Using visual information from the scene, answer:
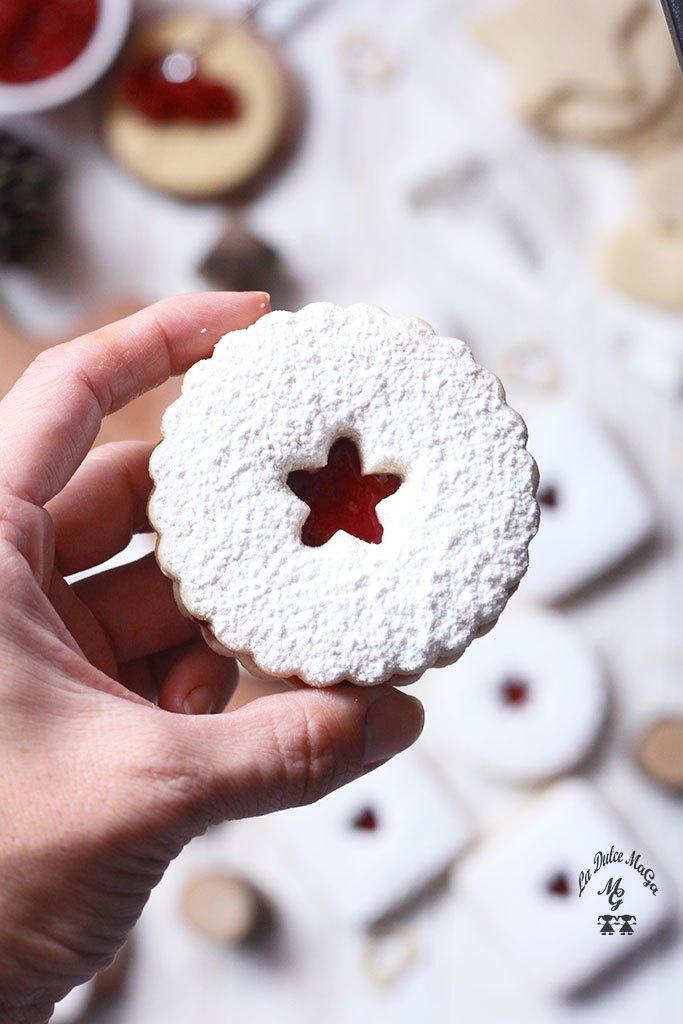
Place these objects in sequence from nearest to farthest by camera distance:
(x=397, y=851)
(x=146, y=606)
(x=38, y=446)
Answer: (x=38, y=446) < (x=146, y=606) < (x=397, y=851)

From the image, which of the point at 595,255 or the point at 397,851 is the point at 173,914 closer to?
the point at 397,851

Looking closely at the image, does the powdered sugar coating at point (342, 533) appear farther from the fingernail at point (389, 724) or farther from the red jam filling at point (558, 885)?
the red jam filling at point (558, 885)

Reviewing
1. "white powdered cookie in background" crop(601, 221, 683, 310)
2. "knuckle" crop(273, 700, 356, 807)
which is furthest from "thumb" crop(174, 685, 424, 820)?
"white powdered cookie in background" crop(601, 221, 683, 310)

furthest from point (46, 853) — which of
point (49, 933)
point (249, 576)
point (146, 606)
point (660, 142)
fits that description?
point (660, 142)

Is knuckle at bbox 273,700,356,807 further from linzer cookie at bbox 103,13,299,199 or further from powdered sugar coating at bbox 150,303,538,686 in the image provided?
linzer cookie at bbox 103,13,299,199

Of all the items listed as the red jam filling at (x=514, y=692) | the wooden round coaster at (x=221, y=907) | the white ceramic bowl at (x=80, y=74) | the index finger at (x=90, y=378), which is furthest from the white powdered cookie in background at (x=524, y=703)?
the white ceramic bowl at (x=80, y=74)

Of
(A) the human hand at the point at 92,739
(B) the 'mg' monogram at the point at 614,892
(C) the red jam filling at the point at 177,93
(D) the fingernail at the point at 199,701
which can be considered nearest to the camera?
(A) the human hand at the point at 92,739
